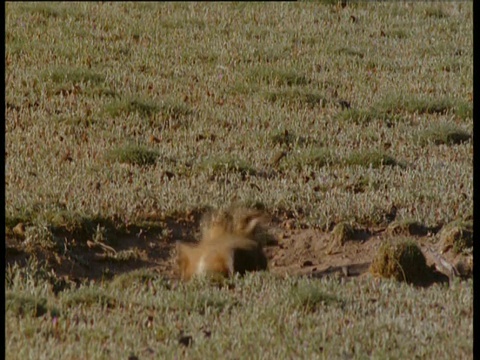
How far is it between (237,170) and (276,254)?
1.42 metres

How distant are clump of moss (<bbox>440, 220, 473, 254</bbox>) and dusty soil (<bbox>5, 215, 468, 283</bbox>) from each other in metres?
0.07

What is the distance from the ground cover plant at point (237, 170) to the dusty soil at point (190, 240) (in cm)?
2

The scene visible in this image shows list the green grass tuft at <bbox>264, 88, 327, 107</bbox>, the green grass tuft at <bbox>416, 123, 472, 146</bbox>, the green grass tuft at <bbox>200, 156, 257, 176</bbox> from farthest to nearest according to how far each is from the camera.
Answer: the green grass tuft at <bbox>264, 88, 327, 107</bbox> → the green grass tuft at <bbox>416, 123, 472, 146</bbox> → the green grass tuft at <bbox>200, 156, 257, 176</bbox>

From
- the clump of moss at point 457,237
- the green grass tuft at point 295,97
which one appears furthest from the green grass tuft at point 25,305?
the green grass tuft at point 295,97

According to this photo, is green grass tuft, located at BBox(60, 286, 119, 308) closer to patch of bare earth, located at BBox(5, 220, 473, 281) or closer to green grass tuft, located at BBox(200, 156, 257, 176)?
patch of bare earth, located at BBox(5, 220, 473, 281)

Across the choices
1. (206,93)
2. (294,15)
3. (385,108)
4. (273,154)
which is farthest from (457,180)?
(294,15)

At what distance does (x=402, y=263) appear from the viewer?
7012 mm

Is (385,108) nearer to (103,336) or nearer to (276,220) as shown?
(276,220)

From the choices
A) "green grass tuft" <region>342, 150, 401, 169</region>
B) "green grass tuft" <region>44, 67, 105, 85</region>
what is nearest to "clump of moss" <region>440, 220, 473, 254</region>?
"green grass tuft" <region>342, 150, 401, 169</region>

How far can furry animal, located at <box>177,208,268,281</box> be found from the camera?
7105 mm

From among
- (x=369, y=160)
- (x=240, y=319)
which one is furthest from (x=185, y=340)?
(x=369, y=160)

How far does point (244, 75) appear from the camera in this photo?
11516mm

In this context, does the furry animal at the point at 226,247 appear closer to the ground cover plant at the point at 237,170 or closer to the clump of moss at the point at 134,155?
the ground cover plant at the point at 237,170

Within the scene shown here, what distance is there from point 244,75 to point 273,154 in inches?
92.2
